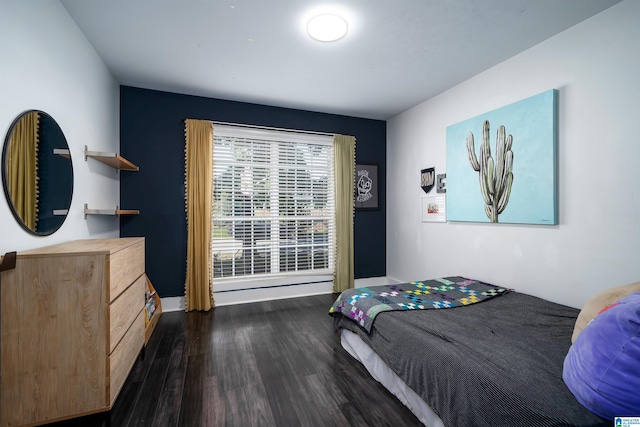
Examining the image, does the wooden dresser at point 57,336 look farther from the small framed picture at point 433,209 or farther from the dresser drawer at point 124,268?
the small framed picture at point 433,209

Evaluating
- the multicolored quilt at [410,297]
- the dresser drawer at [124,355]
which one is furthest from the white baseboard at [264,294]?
the multicolored quilt at [410,297]

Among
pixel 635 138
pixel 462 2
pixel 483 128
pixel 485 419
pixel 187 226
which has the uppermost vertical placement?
pixel 462 2

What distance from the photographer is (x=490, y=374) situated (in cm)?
134

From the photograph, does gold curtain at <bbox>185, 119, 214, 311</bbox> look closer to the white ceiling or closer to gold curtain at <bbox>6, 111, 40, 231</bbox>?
the white ceiling

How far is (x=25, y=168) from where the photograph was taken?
5.46 ft

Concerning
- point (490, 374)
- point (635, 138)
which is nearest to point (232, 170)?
point (490, 374)

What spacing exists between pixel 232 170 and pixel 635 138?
3.89 m

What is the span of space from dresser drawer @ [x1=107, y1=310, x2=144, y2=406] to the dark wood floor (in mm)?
146

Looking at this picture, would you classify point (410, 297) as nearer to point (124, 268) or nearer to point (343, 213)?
point (343, 213)

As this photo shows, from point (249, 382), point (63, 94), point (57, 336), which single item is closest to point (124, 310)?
point (57, 336)

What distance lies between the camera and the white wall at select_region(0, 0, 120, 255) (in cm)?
151

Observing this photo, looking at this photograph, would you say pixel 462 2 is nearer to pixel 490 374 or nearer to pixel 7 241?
pixel 490 374

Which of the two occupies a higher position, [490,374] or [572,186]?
[572,186]

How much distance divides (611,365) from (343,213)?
11.1ft
